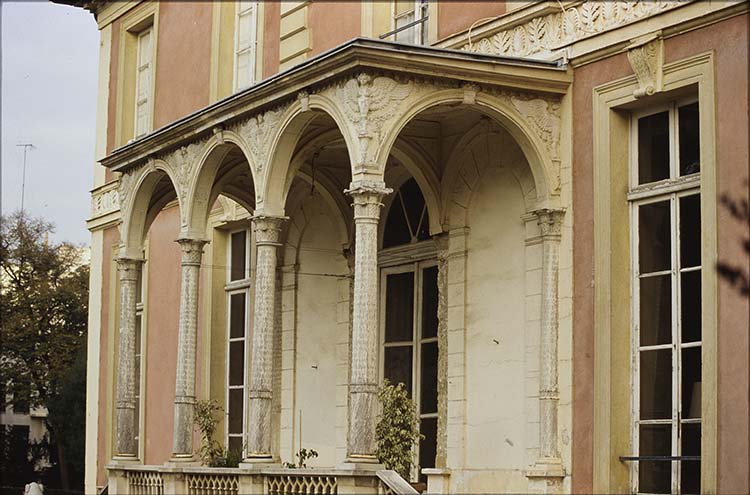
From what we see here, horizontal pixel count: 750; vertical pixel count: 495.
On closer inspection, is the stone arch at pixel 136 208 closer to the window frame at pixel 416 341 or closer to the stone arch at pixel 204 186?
the stone arch at pixel 204 186

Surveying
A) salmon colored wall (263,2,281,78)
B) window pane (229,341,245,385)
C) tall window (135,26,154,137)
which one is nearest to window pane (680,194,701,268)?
salmon colored wall (263,2,281,78)

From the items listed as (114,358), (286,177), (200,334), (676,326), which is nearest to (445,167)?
(286,177)

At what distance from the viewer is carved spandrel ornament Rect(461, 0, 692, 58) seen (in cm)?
1158

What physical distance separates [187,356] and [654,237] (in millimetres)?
5258

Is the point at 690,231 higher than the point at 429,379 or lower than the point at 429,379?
higher

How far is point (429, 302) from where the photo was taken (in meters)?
14.6

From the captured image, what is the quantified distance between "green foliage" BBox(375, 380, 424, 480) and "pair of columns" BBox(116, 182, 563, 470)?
628 millimetres

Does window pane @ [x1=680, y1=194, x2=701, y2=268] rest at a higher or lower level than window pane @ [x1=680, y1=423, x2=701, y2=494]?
higher

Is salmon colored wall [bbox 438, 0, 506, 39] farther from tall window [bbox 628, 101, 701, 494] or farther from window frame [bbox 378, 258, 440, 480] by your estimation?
window frame [bbox 378, 258, 440, 480]

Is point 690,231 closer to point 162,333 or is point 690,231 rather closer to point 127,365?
point 127,365

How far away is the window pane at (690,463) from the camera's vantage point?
1090 centimetres

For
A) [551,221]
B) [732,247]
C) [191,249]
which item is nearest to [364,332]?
[551,221]

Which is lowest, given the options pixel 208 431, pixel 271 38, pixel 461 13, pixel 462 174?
pixel 208 431

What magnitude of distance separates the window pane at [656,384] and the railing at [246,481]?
2003mm
